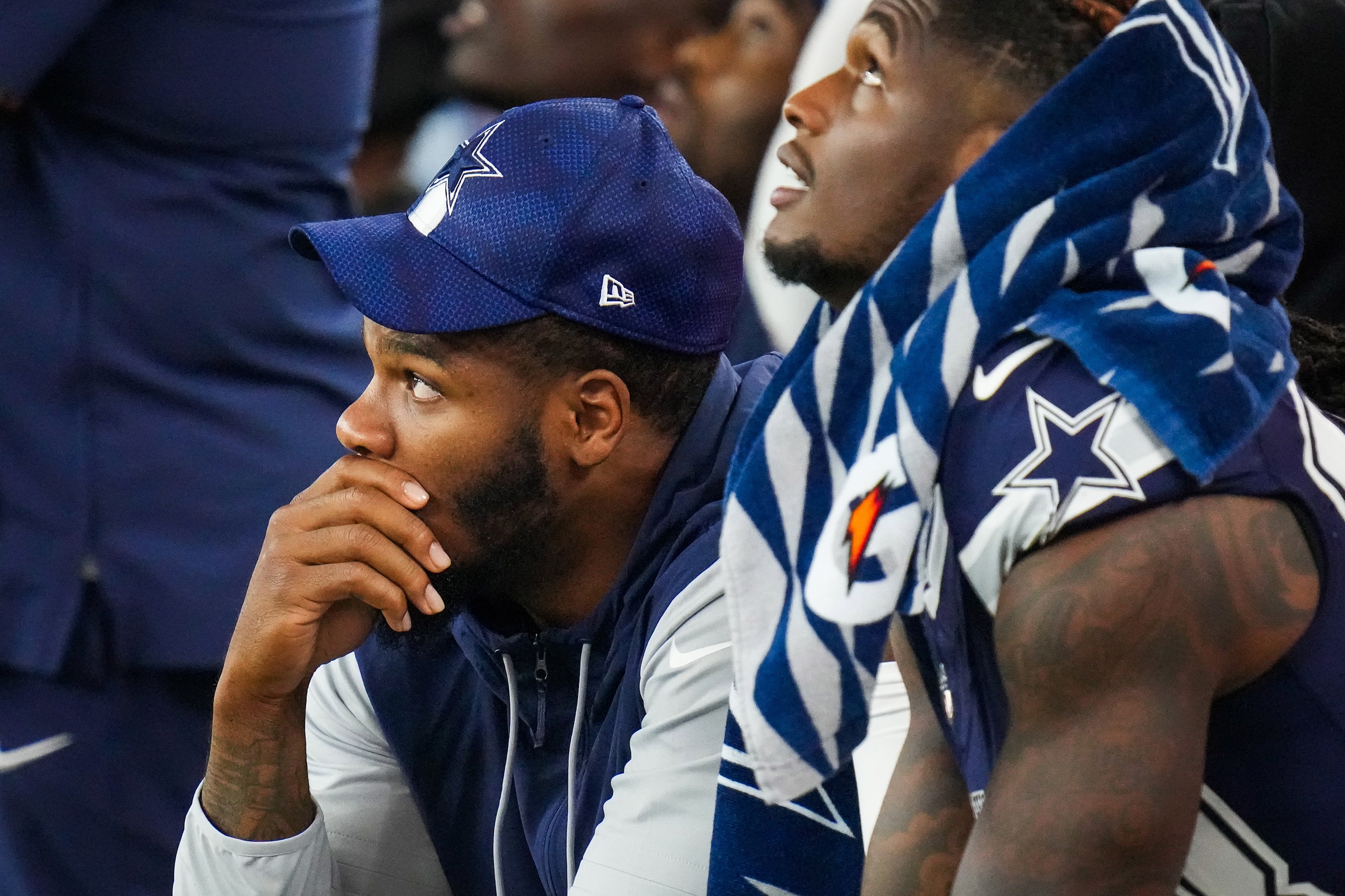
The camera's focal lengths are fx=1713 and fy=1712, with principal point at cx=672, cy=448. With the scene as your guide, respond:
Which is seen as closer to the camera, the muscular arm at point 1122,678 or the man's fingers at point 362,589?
the muscular arm at point 1122,678

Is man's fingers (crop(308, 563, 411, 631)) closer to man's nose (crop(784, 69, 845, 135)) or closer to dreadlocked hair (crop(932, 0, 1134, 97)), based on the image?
man's nose (crop(784, 69, 845, 135))

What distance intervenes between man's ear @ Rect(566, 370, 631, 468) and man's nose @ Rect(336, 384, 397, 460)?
177mm

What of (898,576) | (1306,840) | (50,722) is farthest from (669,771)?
(50,722)

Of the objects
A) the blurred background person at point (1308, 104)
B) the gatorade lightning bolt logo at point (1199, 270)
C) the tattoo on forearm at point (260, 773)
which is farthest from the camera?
the blurred background person at point (1308, 104)

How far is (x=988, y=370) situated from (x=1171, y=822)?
0.32 meters

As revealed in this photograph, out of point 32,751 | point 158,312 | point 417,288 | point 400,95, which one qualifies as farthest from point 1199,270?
point 400,95

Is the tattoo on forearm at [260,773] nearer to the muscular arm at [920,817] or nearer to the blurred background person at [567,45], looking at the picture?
the muscular arm at [920,817]

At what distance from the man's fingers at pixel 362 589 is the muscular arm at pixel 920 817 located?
0.49m

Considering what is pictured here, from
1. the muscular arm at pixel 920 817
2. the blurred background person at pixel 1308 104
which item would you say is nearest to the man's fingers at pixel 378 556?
the muscular arm at pixel 920 817

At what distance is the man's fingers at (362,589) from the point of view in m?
1.66

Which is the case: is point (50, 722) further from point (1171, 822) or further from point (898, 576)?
point (1171, 822)

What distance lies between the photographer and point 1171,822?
1.08m

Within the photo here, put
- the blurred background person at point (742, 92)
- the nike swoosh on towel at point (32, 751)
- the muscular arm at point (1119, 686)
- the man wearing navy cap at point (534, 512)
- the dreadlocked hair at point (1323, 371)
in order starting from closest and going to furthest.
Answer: the muscular arm at point (1119, 686) → the dreadlocked hair at point (1323, 371) → the man wearing navy cap at point (534, 512) → the nike swoosh on towel at point (32, 751) → the blurred background person at point (742, 92)

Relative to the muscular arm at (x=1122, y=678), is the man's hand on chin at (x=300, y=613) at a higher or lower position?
lower
